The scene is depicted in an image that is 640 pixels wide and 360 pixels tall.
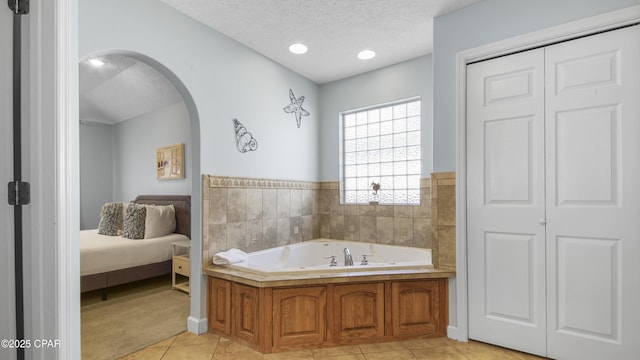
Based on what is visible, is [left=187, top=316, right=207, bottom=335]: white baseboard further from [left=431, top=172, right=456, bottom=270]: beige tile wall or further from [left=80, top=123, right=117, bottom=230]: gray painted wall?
[left=80, top=123, right=117, bottom=230]: gray painted wall

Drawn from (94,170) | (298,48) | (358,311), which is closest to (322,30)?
(298,48)

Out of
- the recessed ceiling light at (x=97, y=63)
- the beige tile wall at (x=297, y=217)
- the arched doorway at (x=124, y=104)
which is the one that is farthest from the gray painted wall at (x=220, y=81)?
the recessed ceiling light at (x=97, y=63)

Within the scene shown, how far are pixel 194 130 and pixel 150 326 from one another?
168cm

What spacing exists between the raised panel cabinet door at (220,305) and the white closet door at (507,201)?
182 cm

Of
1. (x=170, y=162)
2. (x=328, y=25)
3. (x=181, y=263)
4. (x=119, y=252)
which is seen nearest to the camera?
(x=328, y=25)

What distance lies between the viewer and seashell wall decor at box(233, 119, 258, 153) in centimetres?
296

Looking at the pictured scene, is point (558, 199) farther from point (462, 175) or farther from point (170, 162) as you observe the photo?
point (170, 162)

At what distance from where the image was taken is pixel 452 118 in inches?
97.9

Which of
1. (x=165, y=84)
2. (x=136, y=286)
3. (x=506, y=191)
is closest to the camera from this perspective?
(x=506, y=191)

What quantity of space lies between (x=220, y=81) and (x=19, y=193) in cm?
191

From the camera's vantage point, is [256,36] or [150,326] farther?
[256,36]

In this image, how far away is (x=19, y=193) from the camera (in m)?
1.15

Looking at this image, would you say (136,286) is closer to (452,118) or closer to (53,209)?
(53,209)

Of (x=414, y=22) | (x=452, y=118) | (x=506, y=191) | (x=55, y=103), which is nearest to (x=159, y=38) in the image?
(x=55, y=103)
